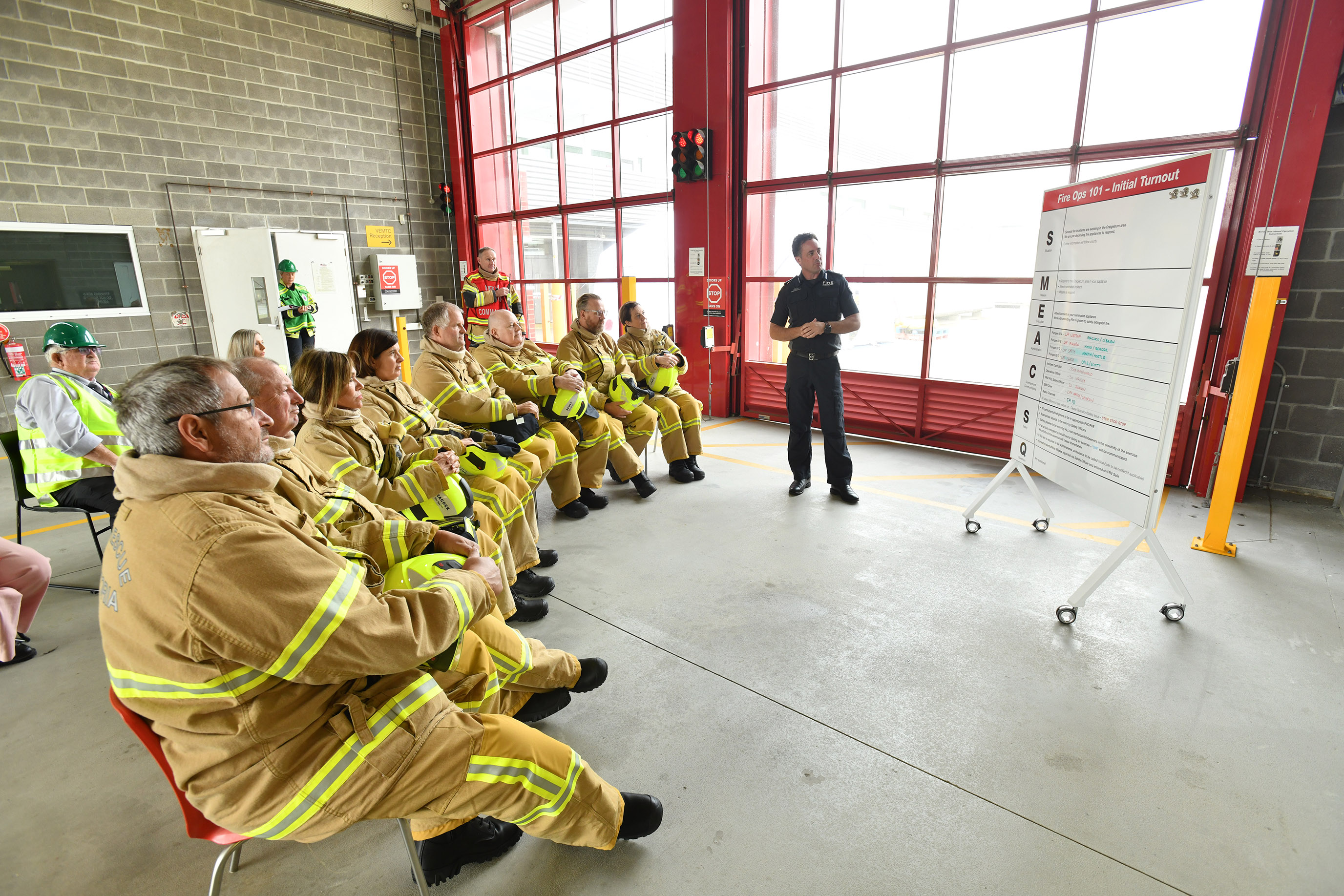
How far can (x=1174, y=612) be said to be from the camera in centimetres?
314

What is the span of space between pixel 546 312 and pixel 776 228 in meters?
4.50

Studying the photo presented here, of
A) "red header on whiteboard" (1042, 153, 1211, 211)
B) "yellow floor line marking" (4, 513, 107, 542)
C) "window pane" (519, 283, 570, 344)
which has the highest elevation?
"red header on whiteboard" (1042, 153, 1211, 211)

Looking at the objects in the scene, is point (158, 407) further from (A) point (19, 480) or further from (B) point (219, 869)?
(A) point (19, 480)

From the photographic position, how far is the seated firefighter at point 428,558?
1.89m

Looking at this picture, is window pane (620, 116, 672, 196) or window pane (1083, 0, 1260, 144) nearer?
window pane (1083, 0, 1260, 144)

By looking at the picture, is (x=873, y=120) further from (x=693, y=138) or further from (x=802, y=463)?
(x=802, y=463)

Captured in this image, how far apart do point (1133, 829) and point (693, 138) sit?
23.4 ft

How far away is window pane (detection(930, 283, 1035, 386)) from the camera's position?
19.2 ft

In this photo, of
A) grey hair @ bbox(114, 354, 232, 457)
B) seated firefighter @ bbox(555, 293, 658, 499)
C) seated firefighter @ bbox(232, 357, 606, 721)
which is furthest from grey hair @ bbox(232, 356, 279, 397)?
seated firefighter @ bbox(555, 293, 658, 499)

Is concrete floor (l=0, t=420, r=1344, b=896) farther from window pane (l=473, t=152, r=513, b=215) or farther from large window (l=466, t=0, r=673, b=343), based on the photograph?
window pane (l=473, t=152, r=513, b=215)

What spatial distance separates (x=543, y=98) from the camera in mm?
9398

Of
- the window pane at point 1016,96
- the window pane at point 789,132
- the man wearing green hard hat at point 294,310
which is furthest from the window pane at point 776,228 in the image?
the man wearing green hard hat at point 294,310

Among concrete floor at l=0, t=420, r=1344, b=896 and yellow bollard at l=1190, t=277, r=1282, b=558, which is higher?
yellow bollard at l=1190, t=277, r=1282, b=558

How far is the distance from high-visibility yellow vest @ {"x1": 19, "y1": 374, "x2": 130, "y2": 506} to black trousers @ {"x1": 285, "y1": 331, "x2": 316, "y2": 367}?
4.78 meters
